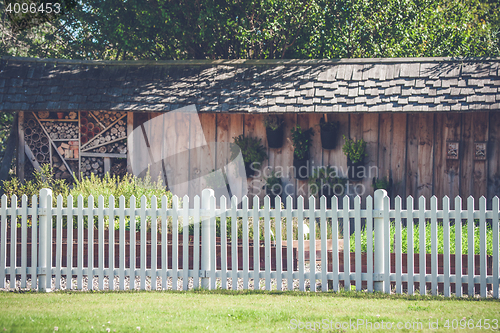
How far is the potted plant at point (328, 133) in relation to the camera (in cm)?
911

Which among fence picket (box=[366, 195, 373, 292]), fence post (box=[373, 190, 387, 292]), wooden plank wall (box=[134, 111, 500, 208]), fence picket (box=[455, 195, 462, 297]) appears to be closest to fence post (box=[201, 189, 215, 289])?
fence picket (box=[366, 195, 373, 292])

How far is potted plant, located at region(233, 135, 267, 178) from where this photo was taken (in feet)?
31.0

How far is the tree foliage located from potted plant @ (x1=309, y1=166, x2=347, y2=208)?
4.44m

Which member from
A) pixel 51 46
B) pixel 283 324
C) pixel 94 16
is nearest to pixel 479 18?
pixel 94 16

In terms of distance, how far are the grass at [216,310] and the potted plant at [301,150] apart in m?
4.32

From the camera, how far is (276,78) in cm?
955

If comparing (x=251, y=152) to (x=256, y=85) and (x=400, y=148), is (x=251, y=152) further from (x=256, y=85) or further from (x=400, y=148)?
(x=400, y=148)

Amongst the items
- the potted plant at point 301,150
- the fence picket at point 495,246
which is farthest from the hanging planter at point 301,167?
the fence picket at point 495,246

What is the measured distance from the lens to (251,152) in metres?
9.45

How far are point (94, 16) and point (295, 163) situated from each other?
7.82 meters

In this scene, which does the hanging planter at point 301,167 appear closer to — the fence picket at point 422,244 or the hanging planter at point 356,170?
the hanging planter at point 356,170

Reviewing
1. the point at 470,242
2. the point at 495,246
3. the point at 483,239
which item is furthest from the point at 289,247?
the point at 495,246

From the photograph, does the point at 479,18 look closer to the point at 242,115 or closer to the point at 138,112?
the point at 242,115

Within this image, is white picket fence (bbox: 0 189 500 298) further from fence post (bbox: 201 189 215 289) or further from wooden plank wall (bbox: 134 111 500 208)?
wooden plank wall (bbox: 134 111 500 208)
